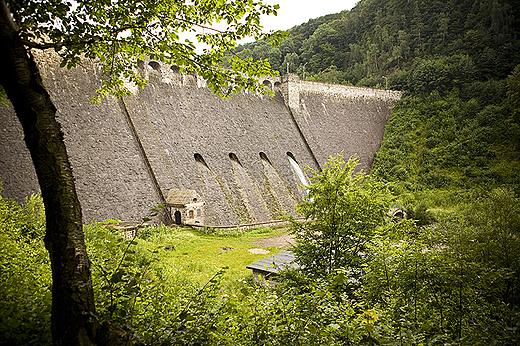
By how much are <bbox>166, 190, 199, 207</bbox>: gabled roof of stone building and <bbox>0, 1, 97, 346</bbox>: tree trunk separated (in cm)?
1241

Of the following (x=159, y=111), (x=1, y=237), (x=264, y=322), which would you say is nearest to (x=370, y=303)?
(x=264, y=322)

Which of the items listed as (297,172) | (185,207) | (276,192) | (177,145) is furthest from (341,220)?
(297,172)

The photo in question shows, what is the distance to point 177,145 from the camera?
60.5 feet

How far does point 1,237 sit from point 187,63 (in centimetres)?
486

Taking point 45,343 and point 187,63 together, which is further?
point 187,63

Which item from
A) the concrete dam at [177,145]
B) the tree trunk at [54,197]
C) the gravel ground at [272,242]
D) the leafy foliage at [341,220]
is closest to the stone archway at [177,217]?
the concrete dam at [177,145]

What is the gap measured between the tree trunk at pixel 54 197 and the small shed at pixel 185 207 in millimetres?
12411

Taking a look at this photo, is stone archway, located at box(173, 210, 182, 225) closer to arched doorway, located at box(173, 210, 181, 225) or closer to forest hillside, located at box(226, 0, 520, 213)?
arched doorway, located at box(173, 210, 181, 225)

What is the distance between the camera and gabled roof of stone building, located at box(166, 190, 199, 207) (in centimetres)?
1549

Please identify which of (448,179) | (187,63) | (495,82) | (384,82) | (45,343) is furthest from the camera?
(384,82)

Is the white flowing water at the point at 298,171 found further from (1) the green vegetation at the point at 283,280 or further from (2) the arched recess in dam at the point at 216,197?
(1) the green vegetation at the point at 283,280

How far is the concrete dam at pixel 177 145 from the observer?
1418 centimetres

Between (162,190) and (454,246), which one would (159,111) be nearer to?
(162,190)

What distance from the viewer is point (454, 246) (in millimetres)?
5609
